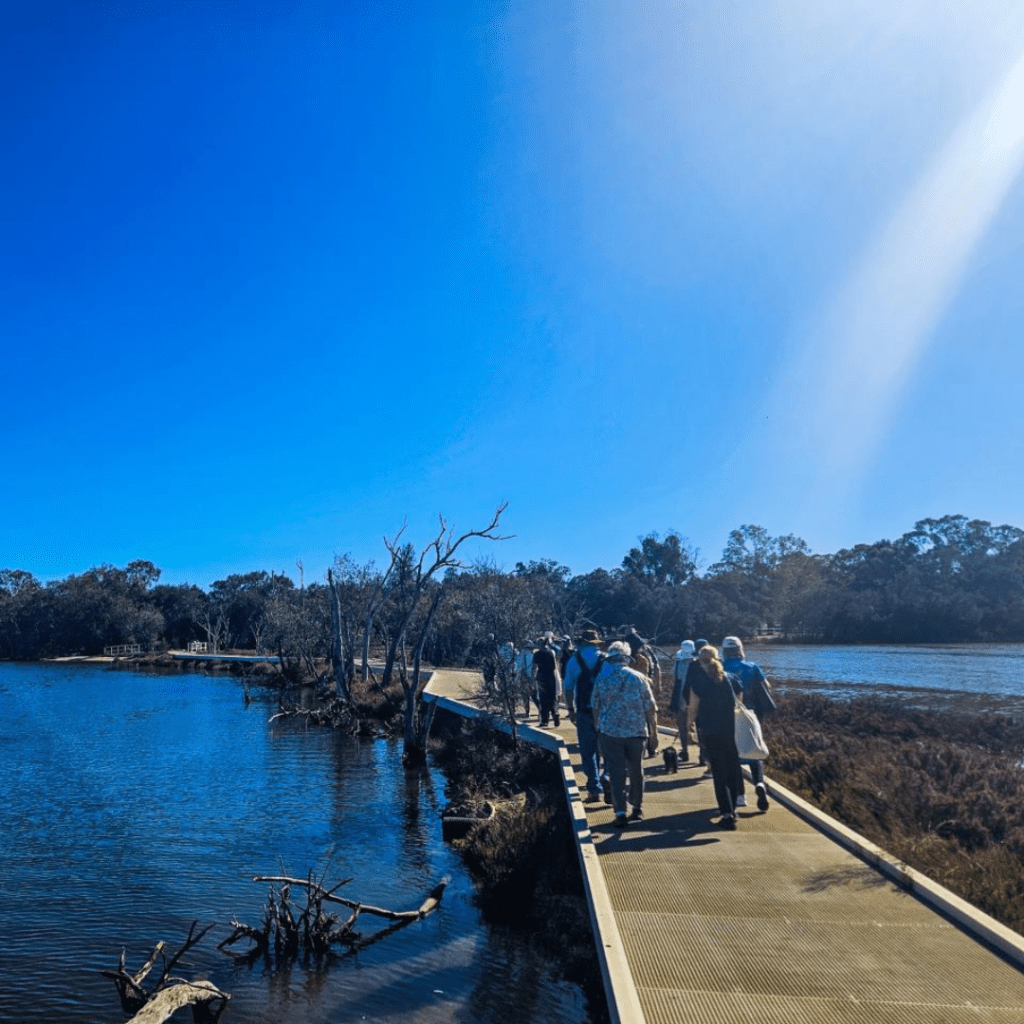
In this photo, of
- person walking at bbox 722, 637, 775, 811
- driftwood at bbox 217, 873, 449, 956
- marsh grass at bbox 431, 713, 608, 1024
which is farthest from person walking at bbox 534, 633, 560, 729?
driftwood at bbox 217, 873, 449, 956

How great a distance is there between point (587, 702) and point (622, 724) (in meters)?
2.10

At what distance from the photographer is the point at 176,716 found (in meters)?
30.3

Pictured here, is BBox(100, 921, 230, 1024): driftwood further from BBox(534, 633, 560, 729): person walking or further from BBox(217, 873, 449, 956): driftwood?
BBox(534, 633, 560, 729): person walking

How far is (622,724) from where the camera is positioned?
776 cm

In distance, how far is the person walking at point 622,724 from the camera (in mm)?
7770

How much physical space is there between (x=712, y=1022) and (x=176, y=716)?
30.0 metres

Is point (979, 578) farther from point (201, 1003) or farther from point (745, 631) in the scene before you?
point (201, 1003)

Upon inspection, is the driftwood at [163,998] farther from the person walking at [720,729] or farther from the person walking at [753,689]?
the person walking at [753,689]

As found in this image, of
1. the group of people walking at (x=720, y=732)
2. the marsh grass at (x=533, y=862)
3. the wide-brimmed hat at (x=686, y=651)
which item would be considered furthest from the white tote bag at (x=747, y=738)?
the wide-brimmed hat at (x=686, y=651)

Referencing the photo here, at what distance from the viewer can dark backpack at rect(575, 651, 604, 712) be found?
985cm

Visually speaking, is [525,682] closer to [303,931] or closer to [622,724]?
[303,931]

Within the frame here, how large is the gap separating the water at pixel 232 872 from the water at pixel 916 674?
20.0 meters

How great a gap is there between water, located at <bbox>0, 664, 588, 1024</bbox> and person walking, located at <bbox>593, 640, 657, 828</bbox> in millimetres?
1755

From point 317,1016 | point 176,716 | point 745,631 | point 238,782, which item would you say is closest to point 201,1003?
point 317,1016
